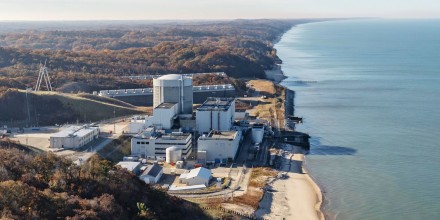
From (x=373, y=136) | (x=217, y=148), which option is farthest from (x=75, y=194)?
(x=373, y=136)

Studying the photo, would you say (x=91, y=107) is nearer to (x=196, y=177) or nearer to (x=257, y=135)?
(x=257, y=135)

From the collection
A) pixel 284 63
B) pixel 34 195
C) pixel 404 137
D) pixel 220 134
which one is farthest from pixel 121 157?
pixel 284 63

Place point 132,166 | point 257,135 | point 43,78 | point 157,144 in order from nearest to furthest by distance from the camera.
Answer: point 132,166 < point 157,144 < point 257,135 < point 43,78

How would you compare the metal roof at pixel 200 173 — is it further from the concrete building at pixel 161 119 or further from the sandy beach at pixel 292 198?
the concrete building at pixel 161 119

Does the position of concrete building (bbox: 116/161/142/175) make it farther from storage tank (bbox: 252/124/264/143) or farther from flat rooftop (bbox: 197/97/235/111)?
storage tank (bbox: 252/124/264/143)

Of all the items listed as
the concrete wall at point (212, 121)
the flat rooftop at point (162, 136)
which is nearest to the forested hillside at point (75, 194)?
the flat rooftop at point (162, 136)

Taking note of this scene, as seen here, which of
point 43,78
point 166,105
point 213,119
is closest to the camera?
point 213,119
